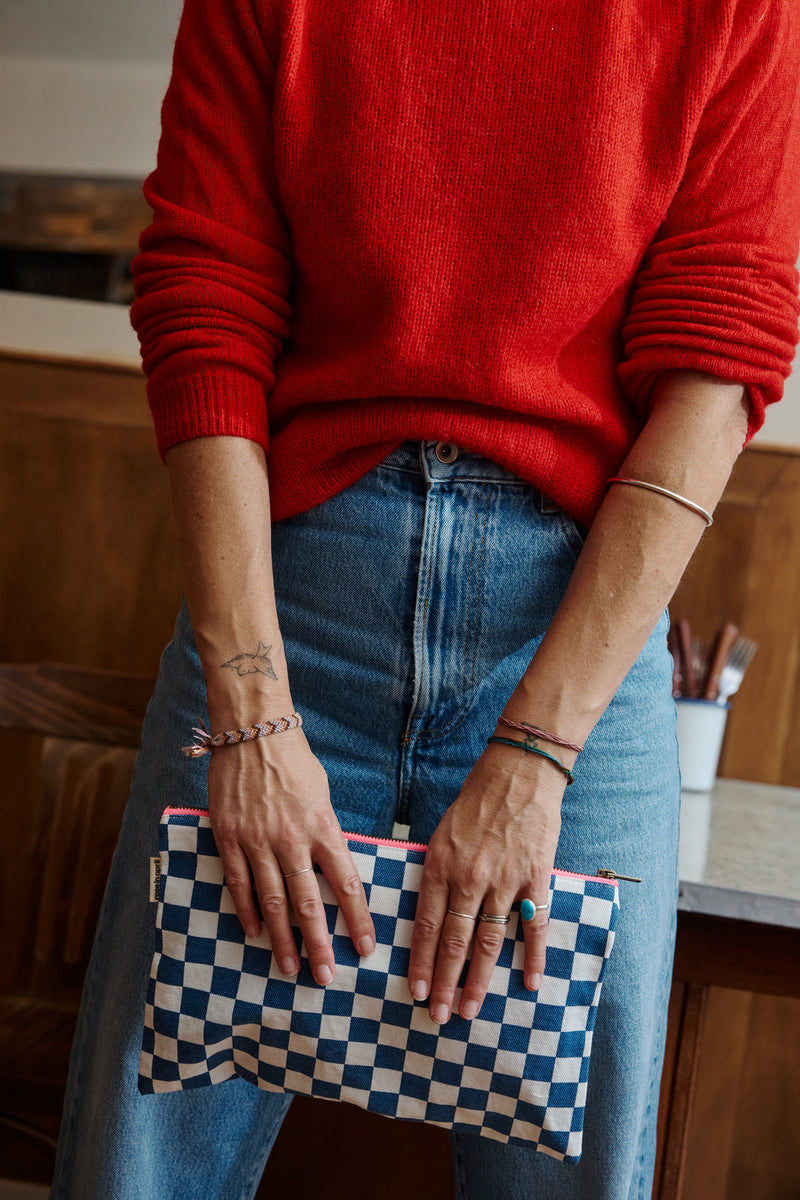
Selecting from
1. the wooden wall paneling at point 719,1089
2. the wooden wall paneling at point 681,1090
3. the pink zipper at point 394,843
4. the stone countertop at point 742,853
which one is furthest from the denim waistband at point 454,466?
the wooden wall paneling at point 719,1089

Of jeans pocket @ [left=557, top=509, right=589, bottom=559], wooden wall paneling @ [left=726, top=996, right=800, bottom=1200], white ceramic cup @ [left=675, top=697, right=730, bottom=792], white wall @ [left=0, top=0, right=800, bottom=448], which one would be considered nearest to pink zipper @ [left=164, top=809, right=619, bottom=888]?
jeans pocket @ [left=557, top=509, right=589, bottom=559]

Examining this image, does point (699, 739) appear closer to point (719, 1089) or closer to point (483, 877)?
point (719, 1089)

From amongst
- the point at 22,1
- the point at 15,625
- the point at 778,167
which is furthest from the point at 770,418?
the point at 22,1

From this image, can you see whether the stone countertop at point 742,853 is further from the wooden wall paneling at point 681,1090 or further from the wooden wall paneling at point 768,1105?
the wooden wall paneling at point 768,1105

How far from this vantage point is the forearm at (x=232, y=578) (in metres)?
0.61

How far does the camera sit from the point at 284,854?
576 mm

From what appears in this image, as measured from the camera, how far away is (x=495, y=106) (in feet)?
1.99

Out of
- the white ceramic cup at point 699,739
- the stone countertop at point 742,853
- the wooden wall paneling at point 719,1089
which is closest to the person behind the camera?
the stone countertop at point 742,853

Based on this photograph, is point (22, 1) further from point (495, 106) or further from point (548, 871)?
point (548, 871)

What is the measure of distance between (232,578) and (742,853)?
76cm

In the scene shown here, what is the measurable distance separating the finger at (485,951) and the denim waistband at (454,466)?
27 centimetres

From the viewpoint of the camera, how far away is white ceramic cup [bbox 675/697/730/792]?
132cm

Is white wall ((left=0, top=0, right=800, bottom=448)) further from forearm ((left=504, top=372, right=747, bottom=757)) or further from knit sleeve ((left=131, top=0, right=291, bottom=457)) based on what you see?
forearm ((left=504, top=372, right=747, bottom=757))

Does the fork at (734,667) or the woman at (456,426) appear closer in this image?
the woman at (456,426)
